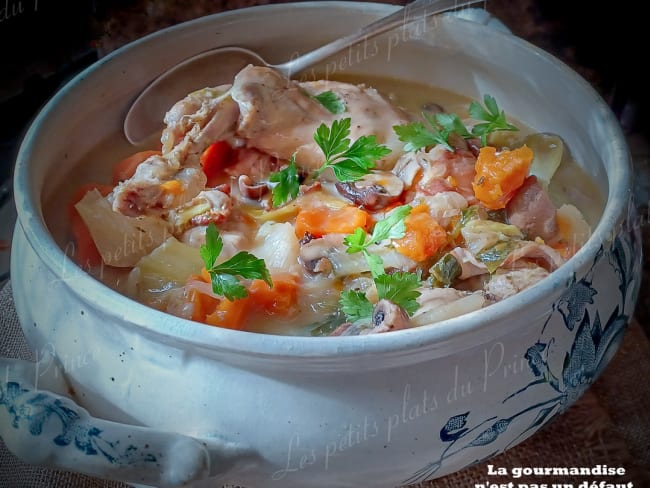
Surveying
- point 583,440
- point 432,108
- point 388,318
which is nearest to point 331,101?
point 432,108

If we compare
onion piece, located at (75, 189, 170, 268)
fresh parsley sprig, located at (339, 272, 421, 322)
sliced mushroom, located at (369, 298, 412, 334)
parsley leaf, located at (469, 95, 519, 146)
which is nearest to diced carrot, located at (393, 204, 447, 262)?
fresh parsley sprig, located at (339, 272, 421, 322)

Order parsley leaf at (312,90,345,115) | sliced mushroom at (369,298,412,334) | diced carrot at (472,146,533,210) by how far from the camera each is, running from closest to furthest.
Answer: sliced mushroom at (369,298,412,334) < diced carrot at (472,146,533,210) < parsley leaf at (312,90,345,115)

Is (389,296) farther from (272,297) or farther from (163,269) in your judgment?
(163,269)

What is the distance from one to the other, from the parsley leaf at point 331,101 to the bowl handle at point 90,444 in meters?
0.91

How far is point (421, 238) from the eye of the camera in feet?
4.58

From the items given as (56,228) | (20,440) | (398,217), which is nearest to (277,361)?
(20,440)

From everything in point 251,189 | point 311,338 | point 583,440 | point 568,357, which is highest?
point 311,338

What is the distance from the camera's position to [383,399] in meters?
1.08

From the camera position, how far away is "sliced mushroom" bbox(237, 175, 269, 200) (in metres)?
1.61

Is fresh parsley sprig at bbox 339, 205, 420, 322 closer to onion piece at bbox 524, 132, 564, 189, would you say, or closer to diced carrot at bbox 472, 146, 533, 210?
diced carrot at bbox 472, 146, 533, 210

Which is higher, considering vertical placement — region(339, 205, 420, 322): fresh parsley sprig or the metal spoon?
the metal spoon

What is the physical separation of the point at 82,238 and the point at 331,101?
64cm

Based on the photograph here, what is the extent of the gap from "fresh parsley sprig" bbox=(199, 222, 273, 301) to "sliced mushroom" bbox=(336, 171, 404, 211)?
1.10ft

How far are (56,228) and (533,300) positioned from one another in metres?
0.99
